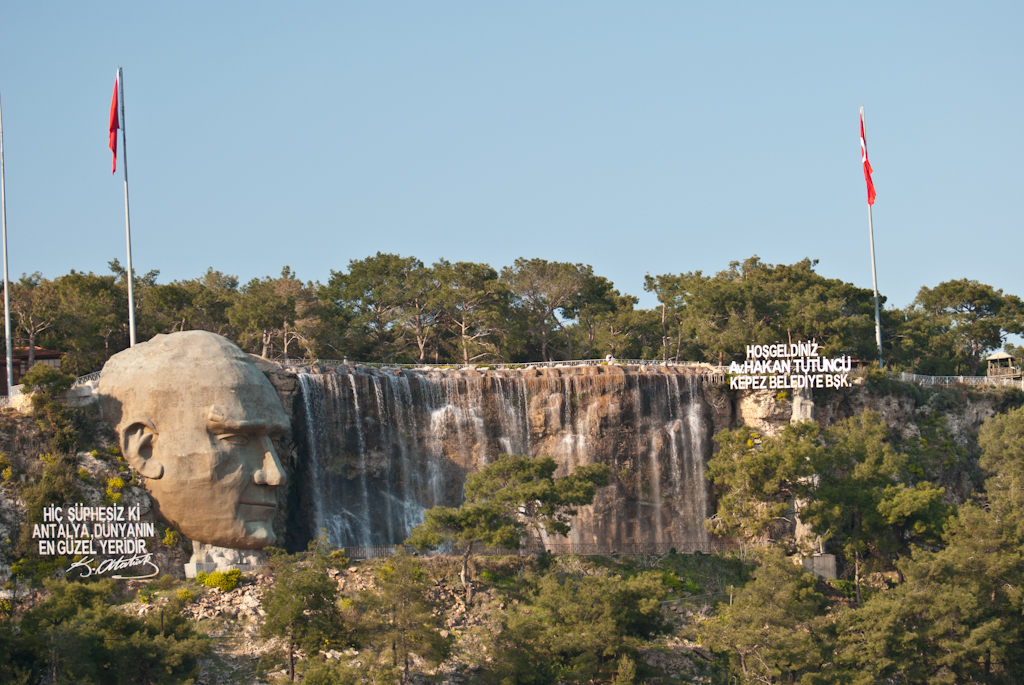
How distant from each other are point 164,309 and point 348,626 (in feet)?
129

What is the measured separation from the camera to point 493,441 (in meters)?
68.4

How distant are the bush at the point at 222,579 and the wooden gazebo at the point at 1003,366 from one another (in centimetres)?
5810

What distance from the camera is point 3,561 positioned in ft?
168

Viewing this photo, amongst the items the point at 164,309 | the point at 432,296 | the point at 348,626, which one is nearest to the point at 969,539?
the point at 348,626

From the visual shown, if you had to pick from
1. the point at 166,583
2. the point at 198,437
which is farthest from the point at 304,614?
the point at 198,437

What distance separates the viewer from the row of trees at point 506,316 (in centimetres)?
7550

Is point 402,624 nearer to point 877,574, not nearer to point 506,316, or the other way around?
point 877,574

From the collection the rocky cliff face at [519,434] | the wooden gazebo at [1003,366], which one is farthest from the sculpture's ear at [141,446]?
the wooden gazebo at [1003,366]

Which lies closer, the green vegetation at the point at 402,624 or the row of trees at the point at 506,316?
the green vegetation at the point at 402,624

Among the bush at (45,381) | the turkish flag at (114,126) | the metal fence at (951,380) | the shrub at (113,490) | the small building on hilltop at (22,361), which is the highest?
the turkish flag at (114,126)

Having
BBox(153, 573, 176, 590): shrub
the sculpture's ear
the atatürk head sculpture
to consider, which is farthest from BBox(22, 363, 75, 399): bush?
BBox(153, 573, 176, 590): shrub

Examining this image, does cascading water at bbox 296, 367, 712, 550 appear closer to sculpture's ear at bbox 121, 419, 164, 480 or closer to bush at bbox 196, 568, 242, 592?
bush at bbox 196, 568, 242, 592

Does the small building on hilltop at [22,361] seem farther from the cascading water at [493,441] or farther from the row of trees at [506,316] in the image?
A: the cascading water at [493,441]

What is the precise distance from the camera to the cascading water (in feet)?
210
